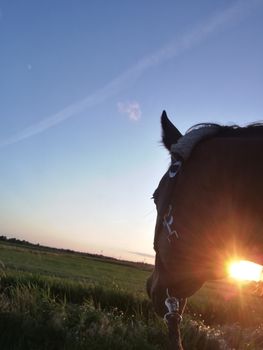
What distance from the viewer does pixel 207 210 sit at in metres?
1.75

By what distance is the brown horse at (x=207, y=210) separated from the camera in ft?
5.40

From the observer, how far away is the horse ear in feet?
7.26

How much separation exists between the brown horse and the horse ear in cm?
16

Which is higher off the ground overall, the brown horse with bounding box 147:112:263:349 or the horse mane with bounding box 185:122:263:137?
the horse mane with bounding box 185:122:263:137

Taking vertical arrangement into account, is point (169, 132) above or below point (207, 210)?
above

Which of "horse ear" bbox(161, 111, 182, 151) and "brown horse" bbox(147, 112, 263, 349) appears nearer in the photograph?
"brown horse" bbox(147, 112, 263, 349)

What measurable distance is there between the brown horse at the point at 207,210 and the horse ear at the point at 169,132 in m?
0.16

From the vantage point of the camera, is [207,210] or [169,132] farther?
[169,132]

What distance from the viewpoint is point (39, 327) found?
5363 mm

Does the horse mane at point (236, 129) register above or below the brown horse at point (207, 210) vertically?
above

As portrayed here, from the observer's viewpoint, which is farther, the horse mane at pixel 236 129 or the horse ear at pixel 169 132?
the horse ear at pixel 169 132

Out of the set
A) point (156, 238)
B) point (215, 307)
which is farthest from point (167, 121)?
point (215, 307)

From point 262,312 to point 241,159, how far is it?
1009 centimetres

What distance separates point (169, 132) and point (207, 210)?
58cm
